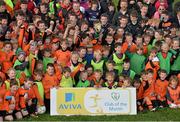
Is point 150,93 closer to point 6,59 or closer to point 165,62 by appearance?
point 165,62

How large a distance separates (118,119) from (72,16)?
10.5ft

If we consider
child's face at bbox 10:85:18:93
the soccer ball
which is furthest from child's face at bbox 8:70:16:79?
the soccer ball

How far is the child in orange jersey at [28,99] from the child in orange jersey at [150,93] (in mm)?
2259

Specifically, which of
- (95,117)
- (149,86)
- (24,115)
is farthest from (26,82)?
(149,86)

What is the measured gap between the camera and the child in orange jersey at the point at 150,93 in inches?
434

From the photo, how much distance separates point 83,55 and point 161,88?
180 cm

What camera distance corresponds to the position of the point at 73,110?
10.7 m

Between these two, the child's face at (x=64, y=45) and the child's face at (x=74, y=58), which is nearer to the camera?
the child's face at (x=74, y=58)

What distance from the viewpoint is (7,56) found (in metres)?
11.3

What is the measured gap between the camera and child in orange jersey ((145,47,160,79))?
1136 centimetres

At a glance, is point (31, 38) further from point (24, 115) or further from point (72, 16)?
point (24, 115)

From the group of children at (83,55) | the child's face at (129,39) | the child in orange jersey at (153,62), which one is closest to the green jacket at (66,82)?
the group of children at (83,55)

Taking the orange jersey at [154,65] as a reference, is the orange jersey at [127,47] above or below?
above

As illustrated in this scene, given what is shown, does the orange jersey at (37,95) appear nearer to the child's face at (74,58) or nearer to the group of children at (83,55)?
the group of children at (83,55)
